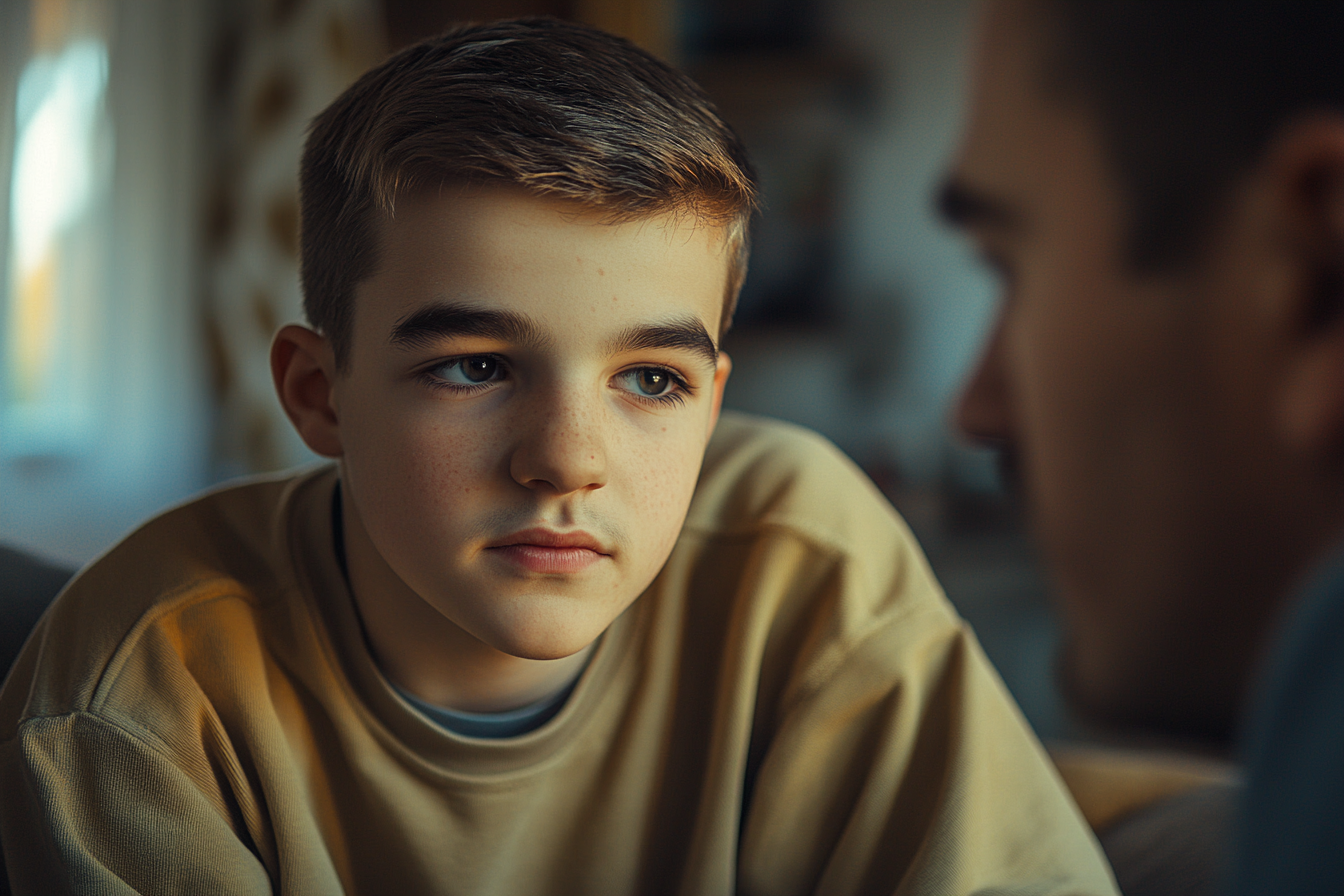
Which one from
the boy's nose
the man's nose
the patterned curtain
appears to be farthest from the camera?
the patterned curtain

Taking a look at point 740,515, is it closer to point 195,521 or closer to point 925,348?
point 195,521

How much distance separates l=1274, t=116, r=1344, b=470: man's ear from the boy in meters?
0.75

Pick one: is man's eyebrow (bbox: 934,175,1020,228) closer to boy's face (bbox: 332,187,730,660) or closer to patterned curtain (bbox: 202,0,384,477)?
boy's face (bbox: 332,187,730,660)

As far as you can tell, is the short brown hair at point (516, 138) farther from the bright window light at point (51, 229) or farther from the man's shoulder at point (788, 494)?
the bright window light at point (51, 229)

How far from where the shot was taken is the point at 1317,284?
3.83 ft

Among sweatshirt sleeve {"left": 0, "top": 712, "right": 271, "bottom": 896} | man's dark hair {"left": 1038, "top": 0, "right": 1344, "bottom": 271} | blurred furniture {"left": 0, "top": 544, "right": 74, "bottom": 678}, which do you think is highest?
man's dark hair {"left": 1038, "top": 0, "right": 1344, "bottom": 271}

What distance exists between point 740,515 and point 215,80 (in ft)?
7.54

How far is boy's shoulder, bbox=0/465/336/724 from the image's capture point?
61 centimetres

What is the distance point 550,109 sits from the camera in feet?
1.82

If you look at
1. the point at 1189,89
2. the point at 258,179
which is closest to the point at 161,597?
the point at 1189,89

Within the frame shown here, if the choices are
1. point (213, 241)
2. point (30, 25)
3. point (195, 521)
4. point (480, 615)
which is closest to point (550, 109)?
point (480, 615)

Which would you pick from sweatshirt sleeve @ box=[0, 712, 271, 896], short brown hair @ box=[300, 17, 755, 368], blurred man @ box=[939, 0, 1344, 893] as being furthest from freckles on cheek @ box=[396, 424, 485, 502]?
blurred man @ box=[939, 0, 1344, 893]

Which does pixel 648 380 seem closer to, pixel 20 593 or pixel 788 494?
pixel 788 494

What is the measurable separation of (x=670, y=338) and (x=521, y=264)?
0.32 feet
